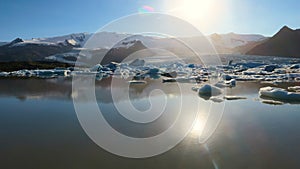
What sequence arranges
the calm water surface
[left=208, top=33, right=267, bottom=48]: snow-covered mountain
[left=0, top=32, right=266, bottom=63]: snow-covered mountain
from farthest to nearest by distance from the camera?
[left=208, top=33, right=267, bottom=48]: snow-covered mountain → [left=0, top=32, right=266, bottom=63]: snow-covered mountain → the calm water surface

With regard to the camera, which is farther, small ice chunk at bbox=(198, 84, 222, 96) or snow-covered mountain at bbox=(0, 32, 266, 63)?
snow-covered mountain at bbox=(0, 32, 266, 63)

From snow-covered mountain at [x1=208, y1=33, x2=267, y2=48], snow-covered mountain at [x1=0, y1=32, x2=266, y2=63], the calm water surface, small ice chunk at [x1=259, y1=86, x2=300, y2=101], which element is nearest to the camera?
the calm water surface

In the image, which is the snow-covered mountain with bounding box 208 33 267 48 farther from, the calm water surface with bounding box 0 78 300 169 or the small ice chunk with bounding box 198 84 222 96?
the calm water surface with bounding box 0 78 300 169

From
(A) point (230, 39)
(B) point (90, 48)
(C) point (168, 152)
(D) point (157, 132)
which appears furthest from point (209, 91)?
(A) point (230, 39)

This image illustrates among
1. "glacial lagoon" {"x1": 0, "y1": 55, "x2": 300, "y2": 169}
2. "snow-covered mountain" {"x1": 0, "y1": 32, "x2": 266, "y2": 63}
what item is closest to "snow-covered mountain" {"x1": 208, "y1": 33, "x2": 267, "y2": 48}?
"snow-covered mountain" {"x1": 0, "y1": 32, "x2": 266, "y2": 63}

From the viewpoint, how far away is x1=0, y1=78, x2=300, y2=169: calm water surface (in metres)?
2.94

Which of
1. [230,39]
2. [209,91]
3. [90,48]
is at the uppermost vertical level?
[230,39]

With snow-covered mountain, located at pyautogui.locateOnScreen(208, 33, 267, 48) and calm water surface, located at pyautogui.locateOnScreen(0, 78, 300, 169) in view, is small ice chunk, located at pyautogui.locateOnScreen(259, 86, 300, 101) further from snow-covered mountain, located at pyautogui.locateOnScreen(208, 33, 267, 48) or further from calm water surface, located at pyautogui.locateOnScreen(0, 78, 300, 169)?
snow-covered mountain, located at pyautogui.locateOnScreen(208, 33, 267, 48)

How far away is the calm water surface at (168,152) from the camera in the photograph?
2941 mm

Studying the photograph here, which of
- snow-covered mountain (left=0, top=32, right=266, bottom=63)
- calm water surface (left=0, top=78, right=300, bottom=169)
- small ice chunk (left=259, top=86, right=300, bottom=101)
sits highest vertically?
snow-covered mountain (left=0, top=32, right=266, bottom=63)

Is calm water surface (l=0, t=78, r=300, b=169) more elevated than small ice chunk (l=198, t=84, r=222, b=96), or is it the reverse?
small ice chunk (l=198, t=84, r=222, b=96)

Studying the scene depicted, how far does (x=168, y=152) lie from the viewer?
329 cm

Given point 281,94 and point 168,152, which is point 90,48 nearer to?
point 281,94

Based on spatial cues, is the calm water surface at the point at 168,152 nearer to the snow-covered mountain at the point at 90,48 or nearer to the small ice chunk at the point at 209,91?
the small ice chunk at the point at 209,91
